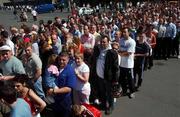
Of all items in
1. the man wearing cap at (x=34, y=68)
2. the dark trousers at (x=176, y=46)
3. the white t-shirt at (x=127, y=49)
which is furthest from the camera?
the dark trousers at (x=176, y=46)

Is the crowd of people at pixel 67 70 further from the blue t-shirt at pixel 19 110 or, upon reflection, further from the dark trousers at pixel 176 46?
the dark trousers at pixel 176 46

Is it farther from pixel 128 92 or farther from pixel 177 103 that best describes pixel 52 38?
pixel 177 103

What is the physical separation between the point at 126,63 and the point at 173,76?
3.74 m

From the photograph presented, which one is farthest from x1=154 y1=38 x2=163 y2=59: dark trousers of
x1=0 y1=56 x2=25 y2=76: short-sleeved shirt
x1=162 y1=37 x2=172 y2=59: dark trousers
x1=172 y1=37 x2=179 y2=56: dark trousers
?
x1=0 y1=56 x2=25 y2=76: short-sleeved shirt

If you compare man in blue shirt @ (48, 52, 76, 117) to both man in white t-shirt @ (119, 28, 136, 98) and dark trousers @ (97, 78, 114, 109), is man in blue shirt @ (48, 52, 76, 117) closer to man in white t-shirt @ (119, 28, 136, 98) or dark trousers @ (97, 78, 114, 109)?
dark trousers @ (97, 78, 114, 109)

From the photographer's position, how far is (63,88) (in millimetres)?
7203

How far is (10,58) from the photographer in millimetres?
7863

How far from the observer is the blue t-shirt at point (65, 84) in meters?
7.25

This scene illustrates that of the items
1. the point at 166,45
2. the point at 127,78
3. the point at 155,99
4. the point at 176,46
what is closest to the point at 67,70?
the point at 127,78

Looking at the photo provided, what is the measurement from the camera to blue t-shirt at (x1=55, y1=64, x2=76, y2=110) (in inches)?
285

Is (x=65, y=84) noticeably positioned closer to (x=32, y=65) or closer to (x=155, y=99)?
(x=32, y=65)

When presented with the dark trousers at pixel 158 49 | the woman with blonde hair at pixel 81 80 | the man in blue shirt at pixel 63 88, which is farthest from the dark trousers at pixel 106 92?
the dark trousers at pixel 158 49

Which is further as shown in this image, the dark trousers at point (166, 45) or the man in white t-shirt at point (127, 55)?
the dark trousers at point (166, 45)

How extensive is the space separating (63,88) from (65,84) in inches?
3.4
